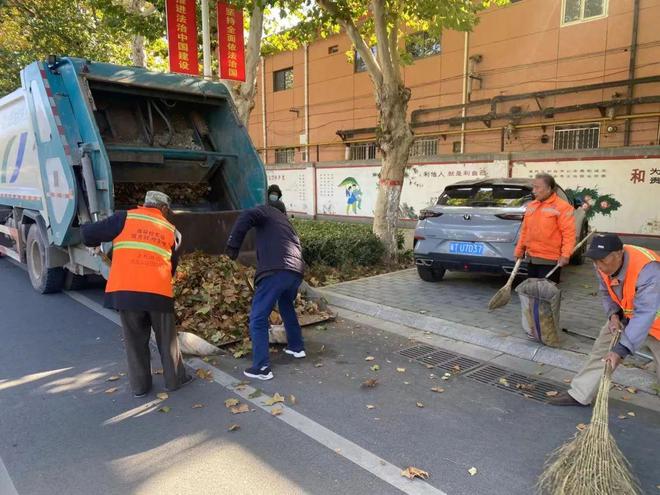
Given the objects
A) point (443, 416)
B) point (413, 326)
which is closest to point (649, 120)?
point (413, 326)

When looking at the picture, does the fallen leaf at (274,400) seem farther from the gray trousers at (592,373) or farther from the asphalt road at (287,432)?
the gray trousers at (592,373)

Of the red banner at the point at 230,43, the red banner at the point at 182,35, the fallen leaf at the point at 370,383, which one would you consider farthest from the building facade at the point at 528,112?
the fallen leaf at the point at 370,383

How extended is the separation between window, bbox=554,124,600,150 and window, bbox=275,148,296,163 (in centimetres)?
1148

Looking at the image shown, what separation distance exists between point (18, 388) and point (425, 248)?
475 cm

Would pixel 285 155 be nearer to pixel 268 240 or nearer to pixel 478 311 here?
pixel 478 311

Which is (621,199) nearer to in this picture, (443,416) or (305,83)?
(443,416)

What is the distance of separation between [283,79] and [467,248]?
18.4 meters

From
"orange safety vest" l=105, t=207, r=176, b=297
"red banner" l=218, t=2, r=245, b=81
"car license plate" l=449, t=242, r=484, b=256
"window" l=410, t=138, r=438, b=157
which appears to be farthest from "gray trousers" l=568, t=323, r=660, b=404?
"window" l=410, t=138, r=438, b=157

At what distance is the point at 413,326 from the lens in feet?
17.9

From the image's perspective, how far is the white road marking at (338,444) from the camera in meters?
2.69

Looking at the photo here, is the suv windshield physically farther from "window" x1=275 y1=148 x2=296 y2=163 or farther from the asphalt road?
"window" x1=275 y1=148 x2=296 y2=163

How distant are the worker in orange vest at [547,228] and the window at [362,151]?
13.5 m

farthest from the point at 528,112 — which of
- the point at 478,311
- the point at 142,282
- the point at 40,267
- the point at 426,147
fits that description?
the point at 142,282

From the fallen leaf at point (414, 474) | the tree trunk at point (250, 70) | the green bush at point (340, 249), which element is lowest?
the fallen leaf at point (414, 474)
